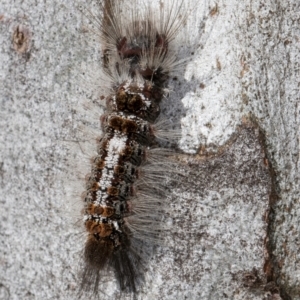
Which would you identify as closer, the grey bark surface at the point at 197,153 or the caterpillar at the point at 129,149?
the grey bark surface at the point at 197,153

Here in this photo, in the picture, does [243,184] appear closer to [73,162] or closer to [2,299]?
[73,162]

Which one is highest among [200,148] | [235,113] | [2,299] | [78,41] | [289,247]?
[78,41]

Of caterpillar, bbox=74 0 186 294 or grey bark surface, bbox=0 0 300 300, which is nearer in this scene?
grey bark surface, bbox=0 0 300 300

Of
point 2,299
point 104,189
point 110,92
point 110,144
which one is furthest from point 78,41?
point 2,299
